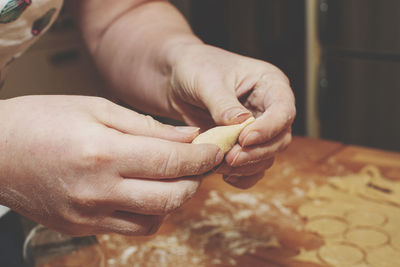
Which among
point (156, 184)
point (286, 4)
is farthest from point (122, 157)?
point (286, 4)

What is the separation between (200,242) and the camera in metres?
0.89

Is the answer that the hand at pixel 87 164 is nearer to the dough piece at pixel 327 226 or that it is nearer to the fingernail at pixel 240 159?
the fingernail at pixel 240 159

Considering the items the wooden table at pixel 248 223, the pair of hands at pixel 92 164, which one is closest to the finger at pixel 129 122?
the pair of hands at pixel 92 164

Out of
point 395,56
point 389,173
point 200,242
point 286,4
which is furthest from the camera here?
point 286,4

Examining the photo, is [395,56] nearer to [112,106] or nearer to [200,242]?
[200,242]

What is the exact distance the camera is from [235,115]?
638mm

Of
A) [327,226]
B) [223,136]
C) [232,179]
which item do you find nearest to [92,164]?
[223,136]

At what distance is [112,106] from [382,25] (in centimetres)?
162

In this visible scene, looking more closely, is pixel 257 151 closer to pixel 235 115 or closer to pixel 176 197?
pixel 235 115

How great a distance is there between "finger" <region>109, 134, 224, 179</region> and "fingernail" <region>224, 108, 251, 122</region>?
0.39 ft

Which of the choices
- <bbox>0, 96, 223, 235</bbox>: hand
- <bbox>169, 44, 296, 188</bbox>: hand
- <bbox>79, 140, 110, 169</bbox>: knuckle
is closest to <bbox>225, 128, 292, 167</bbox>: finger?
<bbox>169, 44, 296, 188</bbox>: hand

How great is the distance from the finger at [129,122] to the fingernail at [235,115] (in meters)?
0.11

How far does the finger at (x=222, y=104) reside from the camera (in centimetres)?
64

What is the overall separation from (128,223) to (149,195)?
58 mm
